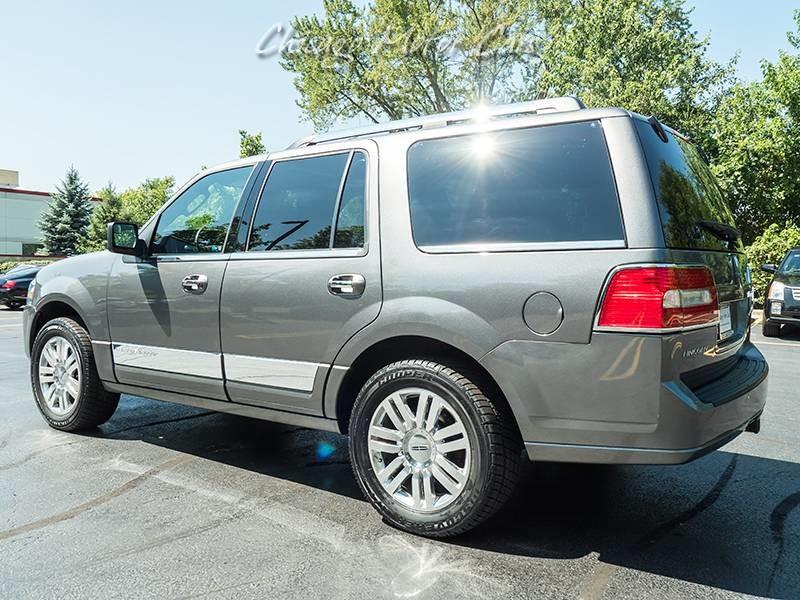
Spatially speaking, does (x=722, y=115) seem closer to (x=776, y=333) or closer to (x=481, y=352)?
(x=776, y=333)

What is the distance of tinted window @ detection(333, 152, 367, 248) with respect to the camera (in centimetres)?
344

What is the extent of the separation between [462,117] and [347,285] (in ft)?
3.36

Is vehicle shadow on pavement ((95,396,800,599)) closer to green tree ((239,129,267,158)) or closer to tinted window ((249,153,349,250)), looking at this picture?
tinted window ((249,153,349,250))

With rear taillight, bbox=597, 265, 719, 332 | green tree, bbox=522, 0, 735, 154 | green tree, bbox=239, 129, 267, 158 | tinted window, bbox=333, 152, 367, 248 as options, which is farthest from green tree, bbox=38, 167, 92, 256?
rear taillight, bbox=597, 265, 719, 332

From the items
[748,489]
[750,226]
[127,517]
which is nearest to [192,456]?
[127,517]

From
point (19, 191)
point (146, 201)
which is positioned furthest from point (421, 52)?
point (146, 201)

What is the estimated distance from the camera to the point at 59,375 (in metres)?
5.00

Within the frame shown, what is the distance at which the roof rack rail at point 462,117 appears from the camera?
10.3 feet

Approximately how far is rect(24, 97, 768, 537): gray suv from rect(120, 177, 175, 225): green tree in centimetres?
2772

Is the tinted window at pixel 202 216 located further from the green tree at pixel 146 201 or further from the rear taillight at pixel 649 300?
the green tree at pixel 146 201

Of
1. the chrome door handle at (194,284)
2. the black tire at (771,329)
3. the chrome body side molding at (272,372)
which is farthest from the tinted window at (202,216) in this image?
the black tire at (771,329)

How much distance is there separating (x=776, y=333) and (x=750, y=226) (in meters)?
10.1

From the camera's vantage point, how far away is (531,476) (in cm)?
A: 405

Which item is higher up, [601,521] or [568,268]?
[568,268]
